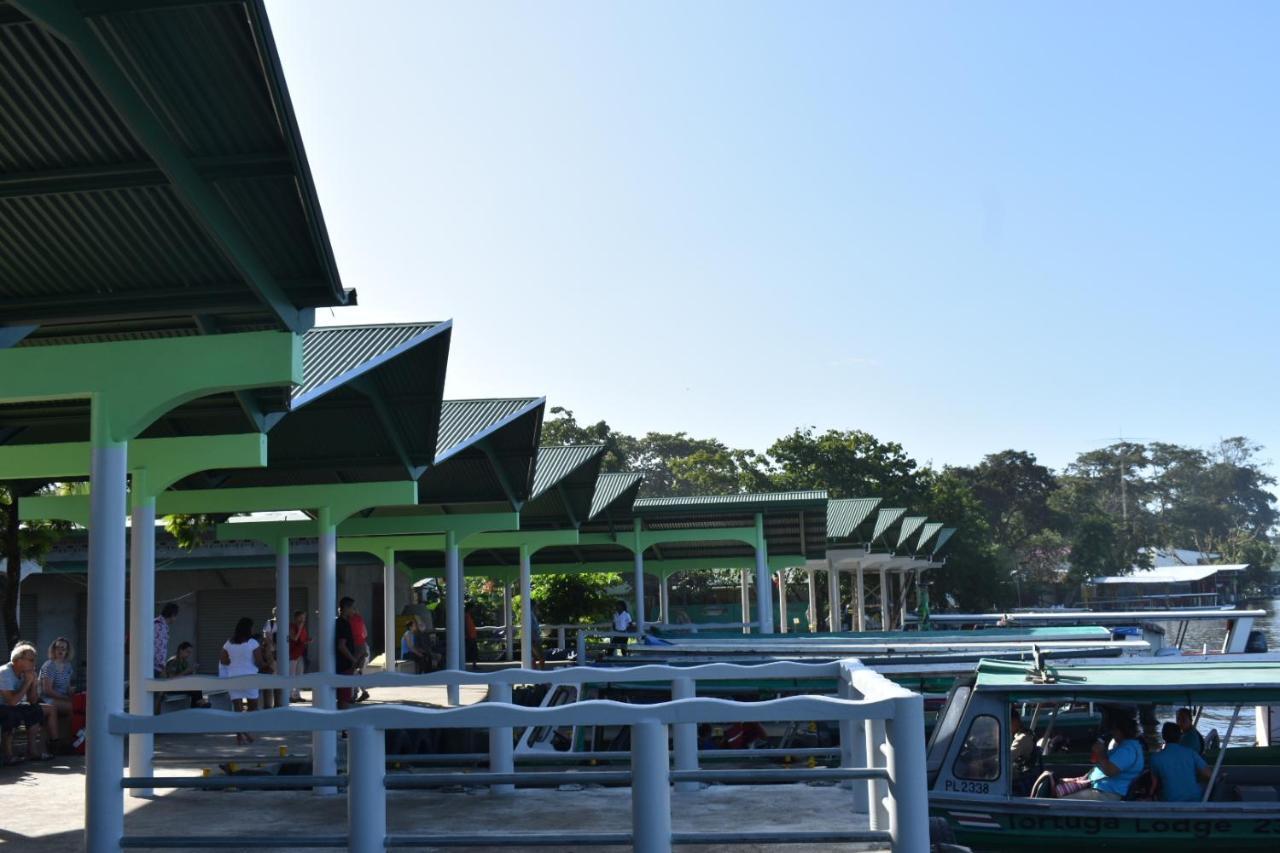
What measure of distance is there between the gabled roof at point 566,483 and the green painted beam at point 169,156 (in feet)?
47.7

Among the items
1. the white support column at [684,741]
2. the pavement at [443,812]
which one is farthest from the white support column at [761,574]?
the white support column at [684,741]

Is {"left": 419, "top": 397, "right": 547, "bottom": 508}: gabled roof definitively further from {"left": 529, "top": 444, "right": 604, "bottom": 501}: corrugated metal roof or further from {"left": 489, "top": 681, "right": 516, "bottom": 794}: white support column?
{"left": 489, "top": 681, "right": 516, "bottom": 794}: white support column

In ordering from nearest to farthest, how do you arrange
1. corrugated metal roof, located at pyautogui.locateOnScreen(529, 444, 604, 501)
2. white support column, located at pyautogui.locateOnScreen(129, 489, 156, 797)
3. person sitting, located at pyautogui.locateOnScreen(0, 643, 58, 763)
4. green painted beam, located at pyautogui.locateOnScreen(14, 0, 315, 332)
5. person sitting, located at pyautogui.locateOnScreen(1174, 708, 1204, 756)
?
green painted beam, located at pyautogui.locateOnScreen(14, 0, 315, 332), white support column, located at pyautogui.locateOnScreen(129, 489, 156, 797), person sitting, located at pyautogui.locateOnScreen(1174, 708, 1204, 756), person sitting, located at pyautogui.locateOnScreen(0, 643, 58, 763), corrugated metal roof, located at pyautogui.locateOnScreen(529, 444, 604, 501)

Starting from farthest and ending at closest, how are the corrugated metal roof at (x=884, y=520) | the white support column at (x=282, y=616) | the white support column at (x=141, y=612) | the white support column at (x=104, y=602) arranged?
1. the corrugated metal roof at (x=884, y=520)
2. the white support column at (x=282, y=616)
3. the white support column at (x=141, y=612)
4. the white support column at (x=104, y=602)

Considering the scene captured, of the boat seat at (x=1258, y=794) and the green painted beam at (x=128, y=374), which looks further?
the boat seat at (x=1258, y=794)

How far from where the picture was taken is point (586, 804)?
8.98m

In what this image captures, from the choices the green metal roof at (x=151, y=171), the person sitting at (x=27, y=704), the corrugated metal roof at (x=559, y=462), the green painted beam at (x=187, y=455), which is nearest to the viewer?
the green metal roof at (x=151, y=171)

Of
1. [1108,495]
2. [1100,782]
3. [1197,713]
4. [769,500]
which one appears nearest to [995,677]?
[1100,782]

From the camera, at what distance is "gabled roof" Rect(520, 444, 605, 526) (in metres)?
24.1

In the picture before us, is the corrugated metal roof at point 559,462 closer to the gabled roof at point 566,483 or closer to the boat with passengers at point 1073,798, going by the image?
the gabled roof at point 566,483

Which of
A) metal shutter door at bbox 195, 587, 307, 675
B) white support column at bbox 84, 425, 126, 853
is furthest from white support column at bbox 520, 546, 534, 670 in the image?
Answer: white support column at bbox 84, 425, 126, 853

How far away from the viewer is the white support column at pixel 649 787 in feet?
19.4

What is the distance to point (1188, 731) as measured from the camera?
11.9m

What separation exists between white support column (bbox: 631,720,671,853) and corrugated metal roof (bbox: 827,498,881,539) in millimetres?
31391
